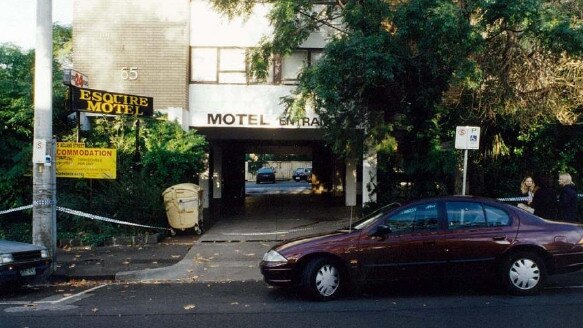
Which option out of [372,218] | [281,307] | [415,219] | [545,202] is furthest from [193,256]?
[545,202]

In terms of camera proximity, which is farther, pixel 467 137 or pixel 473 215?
pixel 467 137

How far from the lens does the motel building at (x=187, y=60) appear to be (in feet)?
57.1

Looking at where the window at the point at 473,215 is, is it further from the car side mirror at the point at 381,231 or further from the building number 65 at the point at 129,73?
the building number 65 at the point at 129,73

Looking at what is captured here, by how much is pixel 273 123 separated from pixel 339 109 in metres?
4.63

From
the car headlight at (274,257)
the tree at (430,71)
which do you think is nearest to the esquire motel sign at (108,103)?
the tree at (430,71)

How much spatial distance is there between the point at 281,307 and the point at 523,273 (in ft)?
11.2

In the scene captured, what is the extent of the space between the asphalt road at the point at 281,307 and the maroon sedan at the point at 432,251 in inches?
12.3

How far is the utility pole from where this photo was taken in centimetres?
1012

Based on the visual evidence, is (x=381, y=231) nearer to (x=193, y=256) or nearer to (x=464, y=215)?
(x=464, y=215)

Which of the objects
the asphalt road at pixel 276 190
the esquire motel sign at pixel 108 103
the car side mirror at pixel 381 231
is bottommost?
the asphalt road at pixel 276 190

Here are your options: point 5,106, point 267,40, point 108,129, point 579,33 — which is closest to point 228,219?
point 108,129

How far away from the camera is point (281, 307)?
24.1 ft

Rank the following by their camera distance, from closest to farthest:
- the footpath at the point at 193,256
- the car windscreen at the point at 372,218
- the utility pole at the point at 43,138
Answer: the car windscreen at the point at 372,218 → the footpath at the point at 193,256 → the utility pole at the point at 43,138

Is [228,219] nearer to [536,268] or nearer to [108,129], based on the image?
[108,129]
